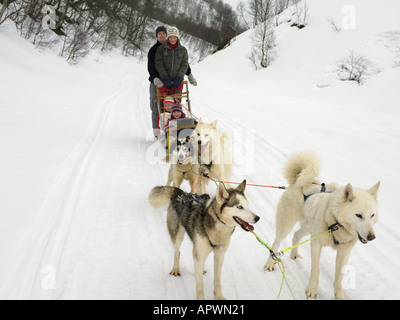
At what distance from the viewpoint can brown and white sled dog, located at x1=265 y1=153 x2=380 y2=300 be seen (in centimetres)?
199

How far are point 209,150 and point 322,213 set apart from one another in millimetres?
2047

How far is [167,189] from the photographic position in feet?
9.62

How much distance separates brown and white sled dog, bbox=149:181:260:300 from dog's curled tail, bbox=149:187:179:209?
0.24 m

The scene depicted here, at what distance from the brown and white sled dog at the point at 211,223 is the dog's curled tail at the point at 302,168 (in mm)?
656

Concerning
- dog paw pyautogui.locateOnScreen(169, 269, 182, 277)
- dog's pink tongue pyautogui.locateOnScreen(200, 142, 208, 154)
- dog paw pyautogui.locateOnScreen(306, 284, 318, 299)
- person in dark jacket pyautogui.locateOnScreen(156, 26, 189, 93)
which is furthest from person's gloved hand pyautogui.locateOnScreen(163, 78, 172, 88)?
dog paw pyautogui.locateOnScreen(306, 284, 318, 299)

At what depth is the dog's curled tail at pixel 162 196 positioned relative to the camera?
2.86 metres

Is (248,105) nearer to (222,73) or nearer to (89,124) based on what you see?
(89,124)

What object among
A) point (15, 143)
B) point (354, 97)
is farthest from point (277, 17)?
point (15, 143)

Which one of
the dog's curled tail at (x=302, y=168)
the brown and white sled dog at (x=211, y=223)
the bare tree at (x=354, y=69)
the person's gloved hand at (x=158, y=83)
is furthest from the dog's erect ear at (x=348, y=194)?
the bare tree at (x=354, y=69)

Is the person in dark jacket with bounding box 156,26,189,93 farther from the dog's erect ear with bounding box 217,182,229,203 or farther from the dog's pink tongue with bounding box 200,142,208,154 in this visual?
the dog's erect ear with bounding box 217,182,229,203

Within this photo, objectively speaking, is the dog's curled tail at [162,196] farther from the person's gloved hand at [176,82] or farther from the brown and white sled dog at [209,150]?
the person's gloved hand at [176,82]

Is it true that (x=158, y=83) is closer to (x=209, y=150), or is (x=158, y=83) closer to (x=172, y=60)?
(x=172, y=60)
